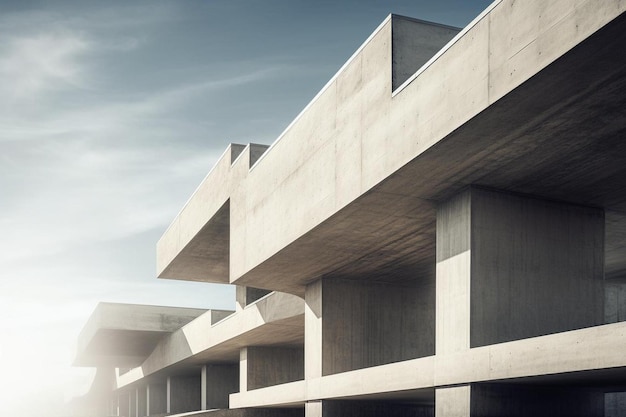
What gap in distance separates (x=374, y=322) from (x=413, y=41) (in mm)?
9379

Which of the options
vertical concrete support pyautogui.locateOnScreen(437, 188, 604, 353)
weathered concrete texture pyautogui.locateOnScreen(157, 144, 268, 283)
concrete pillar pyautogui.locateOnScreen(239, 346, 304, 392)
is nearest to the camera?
vertical concrete support pyautogui.locateOnScreen(437, 188, 604, 353)

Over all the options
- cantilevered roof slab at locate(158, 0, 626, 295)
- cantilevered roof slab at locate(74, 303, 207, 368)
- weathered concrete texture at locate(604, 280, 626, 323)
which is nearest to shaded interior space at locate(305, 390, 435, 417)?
cantilevered roof slab at locate(158, 0, 626, 295)

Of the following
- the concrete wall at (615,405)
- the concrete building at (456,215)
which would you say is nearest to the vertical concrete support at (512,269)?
the concrete building at (456,215)

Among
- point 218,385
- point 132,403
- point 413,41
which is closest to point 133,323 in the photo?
point 218,385

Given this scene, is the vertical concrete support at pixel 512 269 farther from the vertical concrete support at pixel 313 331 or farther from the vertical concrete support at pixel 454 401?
the vertical concrete support at pixel 313 331

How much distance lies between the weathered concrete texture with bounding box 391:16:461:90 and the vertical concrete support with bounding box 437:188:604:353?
236cm

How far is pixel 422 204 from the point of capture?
1567 centimetres

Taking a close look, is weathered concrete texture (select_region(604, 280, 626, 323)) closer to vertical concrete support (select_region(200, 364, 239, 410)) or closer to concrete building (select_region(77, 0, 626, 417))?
concrete building (select_region(77, 0, 626, 417))

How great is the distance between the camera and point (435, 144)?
12.6m

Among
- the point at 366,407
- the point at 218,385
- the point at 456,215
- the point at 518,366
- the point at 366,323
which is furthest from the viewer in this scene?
the point at 218,385

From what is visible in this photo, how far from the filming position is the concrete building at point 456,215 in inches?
433

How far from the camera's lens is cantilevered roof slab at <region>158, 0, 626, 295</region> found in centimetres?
1042

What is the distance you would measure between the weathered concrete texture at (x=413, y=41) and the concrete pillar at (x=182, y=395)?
35461 mm

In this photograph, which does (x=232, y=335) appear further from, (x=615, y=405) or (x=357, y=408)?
(x=615, y=405)
